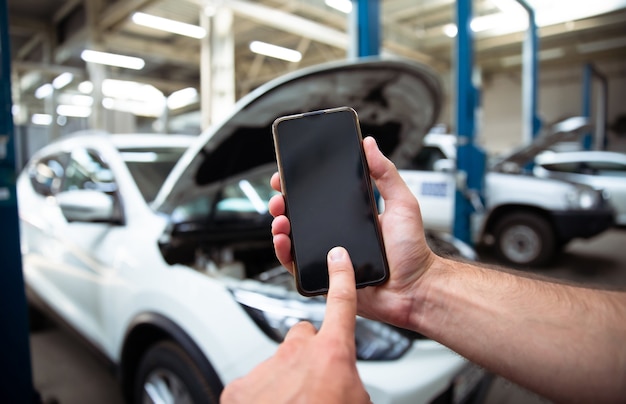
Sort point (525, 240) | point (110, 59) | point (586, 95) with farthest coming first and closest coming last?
point (586, 95), point (110, 59), point (525, 240)

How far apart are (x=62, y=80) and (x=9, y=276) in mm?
8350

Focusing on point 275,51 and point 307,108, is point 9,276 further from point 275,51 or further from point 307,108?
point 275,51

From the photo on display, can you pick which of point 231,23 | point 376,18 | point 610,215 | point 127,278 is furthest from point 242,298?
point 231,23

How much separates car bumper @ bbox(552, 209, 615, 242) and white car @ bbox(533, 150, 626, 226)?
2.02 metres

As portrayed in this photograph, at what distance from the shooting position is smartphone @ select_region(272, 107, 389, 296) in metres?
0.68

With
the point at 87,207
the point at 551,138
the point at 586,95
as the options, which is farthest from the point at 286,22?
the point at 586,95

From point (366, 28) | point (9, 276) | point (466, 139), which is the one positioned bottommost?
point (9, 276)

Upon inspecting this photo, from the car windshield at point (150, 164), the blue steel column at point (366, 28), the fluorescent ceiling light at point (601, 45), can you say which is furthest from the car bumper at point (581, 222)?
the fluorescent ceiling light at point (601, 45)

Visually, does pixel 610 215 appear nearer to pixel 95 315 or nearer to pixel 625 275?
pixel 625 275

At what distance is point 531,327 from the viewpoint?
697 mm

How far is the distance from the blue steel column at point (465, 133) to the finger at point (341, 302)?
3.48m

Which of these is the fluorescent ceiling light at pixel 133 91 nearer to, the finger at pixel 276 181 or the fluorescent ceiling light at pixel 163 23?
the fluorescent ceiling light at pixel 163 23

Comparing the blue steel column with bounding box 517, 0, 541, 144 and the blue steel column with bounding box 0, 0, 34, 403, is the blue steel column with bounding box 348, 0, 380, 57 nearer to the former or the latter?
the blue steel column with bounding box 0, 0, 34, 403

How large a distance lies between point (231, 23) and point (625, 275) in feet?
21.2
